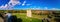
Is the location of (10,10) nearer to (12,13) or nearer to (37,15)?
(12,13)

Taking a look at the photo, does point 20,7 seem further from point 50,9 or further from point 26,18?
point 50,9

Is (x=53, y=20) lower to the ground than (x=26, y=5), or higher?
lower

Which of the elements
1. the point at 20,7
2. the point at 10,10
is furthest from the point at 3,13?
the point at 20,7

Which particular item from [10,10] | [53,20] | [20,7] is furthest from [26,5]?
[53,20]

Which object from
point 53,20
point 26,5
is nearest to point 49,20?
point 53,20

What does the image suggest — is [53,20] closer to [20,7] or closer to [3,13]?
[20,7]

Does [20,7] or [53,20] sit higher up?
[20,7]

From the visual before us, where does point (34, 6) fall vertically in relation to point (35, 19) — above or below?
above
